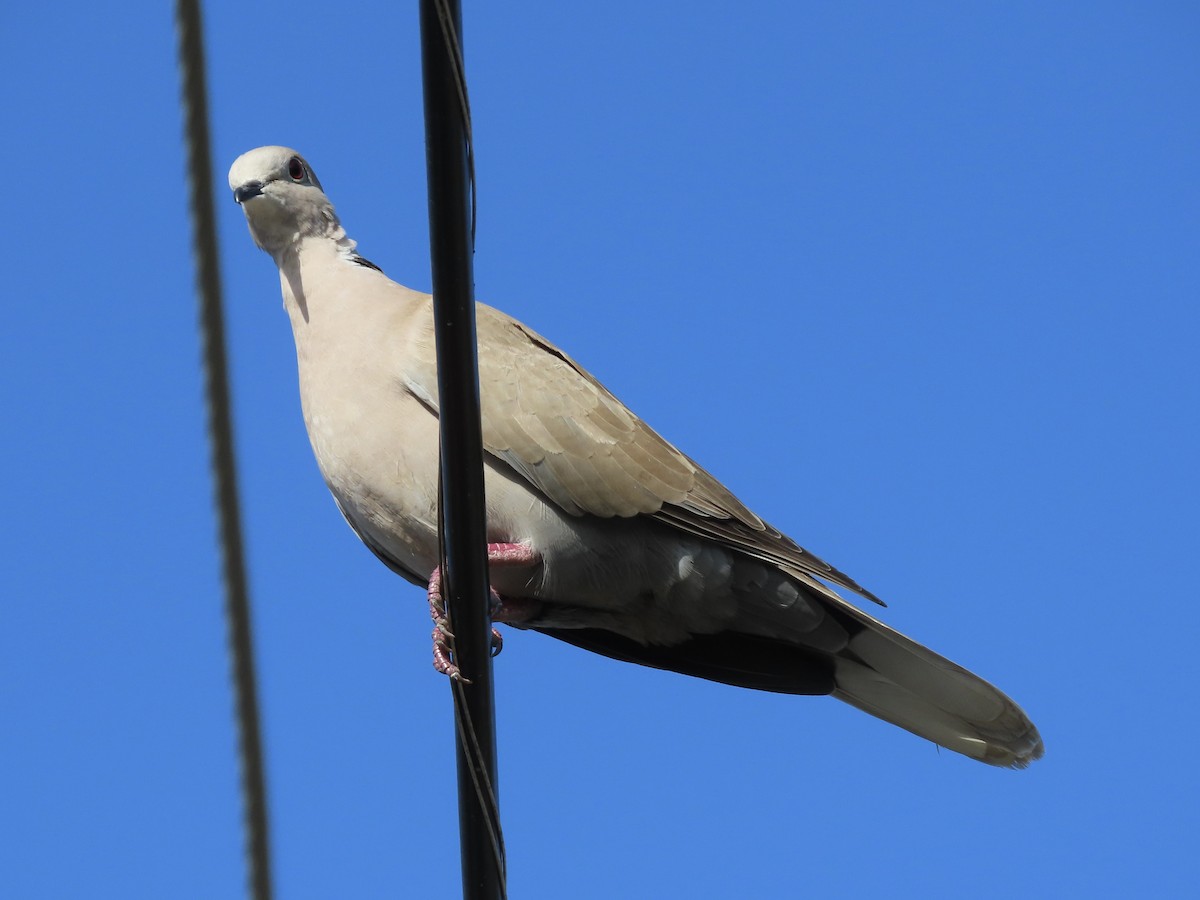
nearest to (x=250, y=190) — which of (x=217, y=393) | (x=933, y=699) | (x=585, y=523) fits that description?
(x=585, y=523)

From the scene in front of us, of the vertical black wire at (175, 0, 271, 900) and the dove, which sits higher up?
the dove

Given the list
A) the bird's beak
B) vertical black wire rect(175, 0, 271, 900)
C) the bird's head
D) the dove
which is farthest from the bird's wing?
vertical black wire rect(175, 0, 271, 900)

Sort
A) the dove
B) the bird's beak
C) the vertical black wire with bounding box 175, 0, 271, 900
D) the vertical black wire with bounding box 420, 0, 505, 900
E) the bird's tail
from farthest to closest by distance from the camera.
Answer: the bird's beak < the bird's tail < the dove < the vertical black wire with bounding box 420, 0, 505, 900 < the vertical black wire with bounding box 175, 0, 271, 900

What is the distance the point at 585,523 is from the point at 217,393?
8.69ft

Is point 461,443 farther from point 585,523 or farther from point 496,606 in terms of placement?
point 585,523

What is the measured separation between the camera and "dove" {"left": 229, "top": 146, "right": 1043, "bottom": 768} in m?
4.32

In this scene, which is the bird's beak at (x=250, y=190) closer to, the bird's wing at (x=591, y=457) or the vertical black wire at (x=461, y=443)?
the bird's wing at (x=591, y=457)

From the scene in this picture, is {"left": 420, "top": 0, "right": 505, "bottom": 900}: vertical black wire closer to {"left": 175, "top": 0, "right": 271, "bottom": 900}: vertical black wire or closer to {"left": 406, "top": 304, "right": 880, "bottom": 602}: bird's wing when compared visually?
{"left": 175, "top": 0, "right": 271, "bottom": 900}: vertical black wire

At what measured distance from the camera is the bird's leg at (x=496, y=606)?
142 inches

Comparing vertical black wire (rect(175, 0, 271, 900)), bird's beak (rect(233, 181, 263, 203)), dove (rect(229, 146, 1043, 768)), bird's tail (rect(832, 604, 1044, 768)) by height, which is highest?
bird's beak (rect(233, 181, 263, 203))

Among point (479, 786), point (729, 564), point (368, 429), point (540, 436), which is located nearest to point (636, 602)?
point (729, 564)

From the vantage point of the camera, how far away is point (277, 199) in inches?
193

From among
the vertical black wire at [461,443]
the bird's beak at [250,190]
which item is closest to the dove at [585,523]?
the bird's beak at [250,190]

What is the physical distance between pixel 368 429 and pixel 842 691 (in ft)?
5.71
